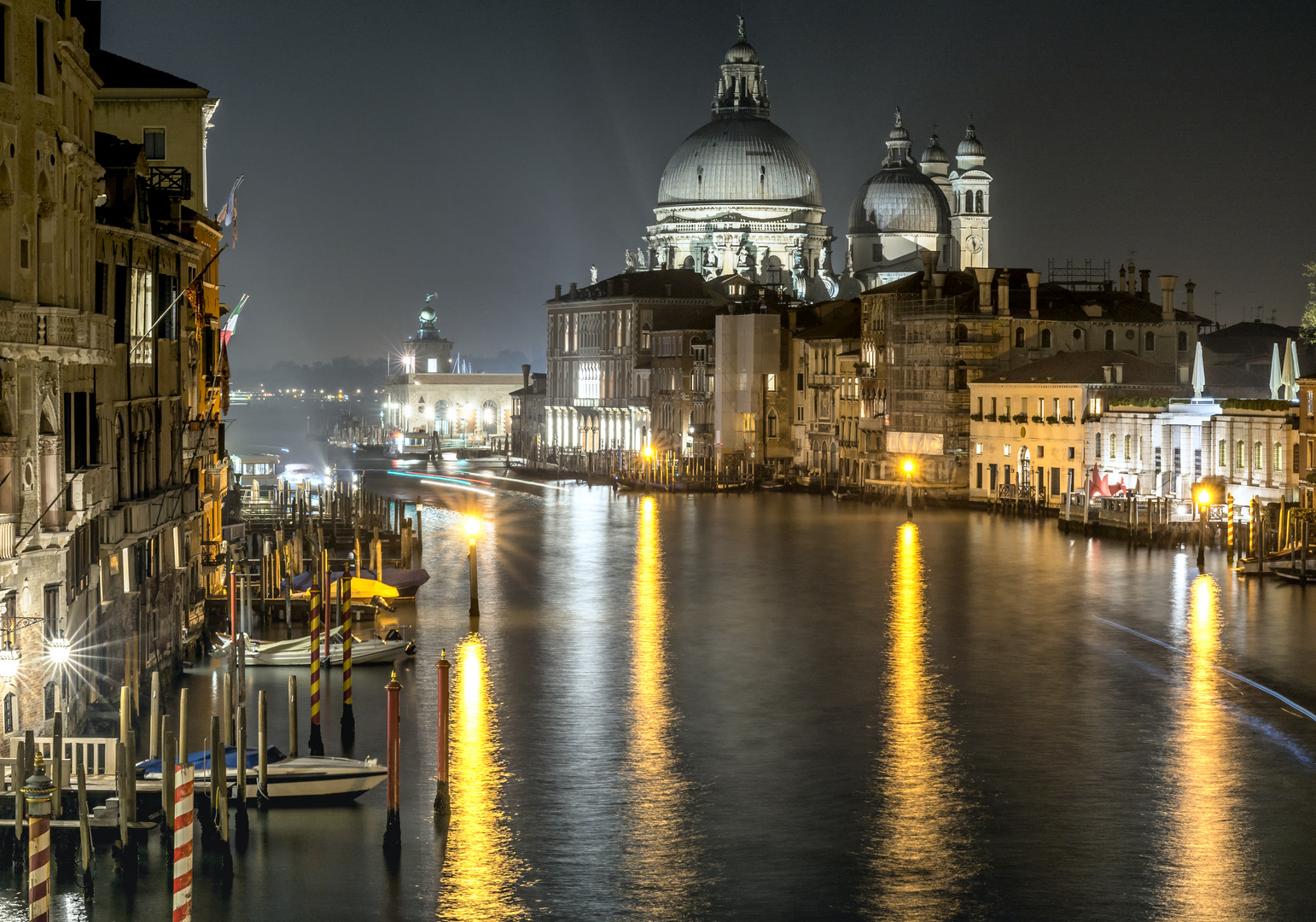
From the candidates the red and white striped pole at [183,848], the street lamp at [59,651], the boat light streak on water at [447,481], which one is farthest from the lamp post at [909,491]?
the red and white striped pole at [183,848]

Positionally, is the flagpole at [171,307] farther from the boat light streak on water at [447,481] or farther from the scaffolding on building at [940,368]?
the boat light streak on water at [447,481]

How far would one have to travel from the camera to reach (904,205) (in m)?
108

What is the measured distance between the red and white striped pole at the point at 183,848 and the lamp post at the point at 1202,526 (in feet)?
104

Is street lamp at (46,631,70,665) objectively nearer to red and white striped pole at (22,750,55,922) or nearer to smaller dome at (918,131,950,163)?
red and white striped pole at (22,750,55,922)

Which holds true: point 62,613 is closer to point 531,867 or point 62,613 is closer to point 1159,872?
point 531,867

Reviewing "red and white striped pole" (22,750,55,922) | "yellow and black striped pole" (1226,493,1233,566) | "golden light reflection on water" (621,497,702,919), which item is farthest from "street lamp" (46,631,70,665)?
"yellow and black striped pole" (1226,493,1233,566)

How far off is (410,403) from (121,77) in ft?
347

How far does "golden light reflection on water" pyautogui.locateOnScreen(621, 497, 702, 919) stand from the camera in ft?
55.3

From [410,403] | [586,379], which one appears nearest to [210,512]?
[586,379]

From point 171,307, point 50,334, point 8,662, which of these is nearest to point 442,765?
point 8,662

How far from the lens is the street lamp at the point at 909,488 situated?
5959cm

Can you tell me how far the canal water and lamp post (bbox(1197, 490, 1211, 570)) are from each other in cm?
241

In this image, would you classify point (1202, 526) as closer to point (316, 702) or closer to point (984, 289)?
point (984, 289)

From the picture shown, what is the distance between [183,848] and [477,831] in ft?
14.1
